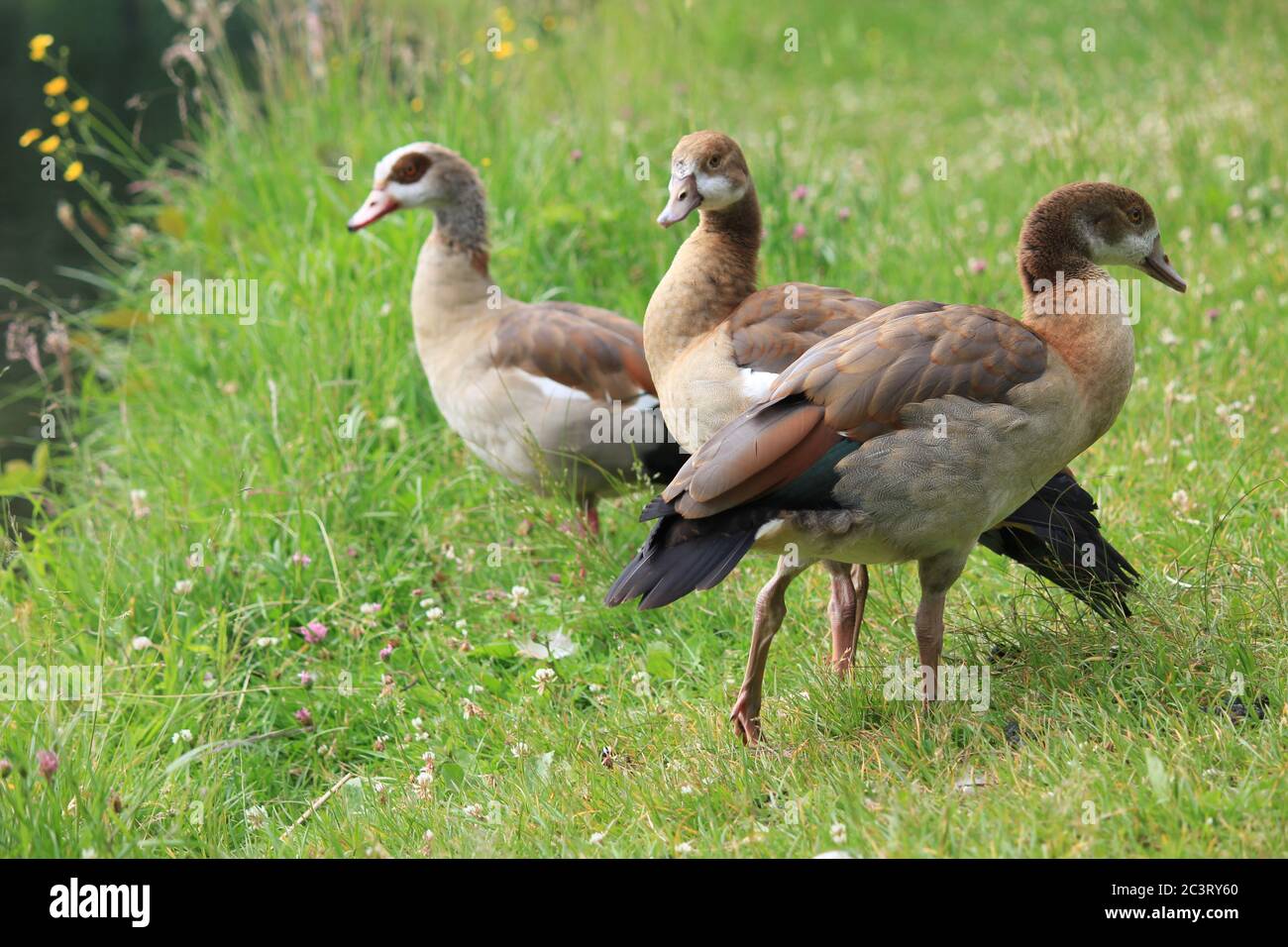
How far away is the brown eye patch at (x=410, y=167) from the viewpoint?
247 inches

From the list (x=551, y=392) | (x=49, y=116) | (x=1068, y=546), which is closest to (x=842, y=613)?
(x=1068, y=546)

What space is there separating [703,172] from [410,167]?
6.15ft

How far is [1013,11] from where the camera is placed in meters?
13.7

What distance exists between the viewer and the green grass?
3.62m

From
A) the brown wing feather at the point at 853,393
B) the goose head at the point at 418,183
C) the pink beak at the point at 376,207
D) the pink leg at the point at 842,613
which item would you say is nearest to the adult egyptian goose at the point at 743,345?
the pink leg at the point at 842,613

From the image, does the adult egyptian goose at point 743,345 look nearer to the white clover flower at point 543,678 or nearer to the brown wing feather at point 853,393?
the brown wing feather at point 853,393

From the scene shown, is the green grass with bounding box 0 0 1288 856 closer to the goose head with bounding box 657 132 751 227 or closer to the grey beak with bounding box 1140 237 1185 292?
the grey beak with bounding box 1140 237 1185 292

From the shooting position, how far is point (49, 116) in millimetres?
12398

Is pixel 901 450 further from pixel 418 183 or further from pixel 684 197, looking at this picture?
pixel 418 183

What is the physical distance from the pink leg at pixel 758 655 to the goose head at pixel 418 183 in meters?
2.97

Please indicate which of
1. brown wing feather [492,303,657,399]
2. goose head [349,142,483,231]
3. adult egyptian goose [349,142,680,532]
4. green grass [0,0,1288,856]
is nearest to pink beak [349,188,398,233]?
goose head [349,142,483,231]

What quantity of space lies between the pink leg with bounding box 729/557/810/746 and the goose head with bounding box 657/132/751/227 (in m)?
1.41

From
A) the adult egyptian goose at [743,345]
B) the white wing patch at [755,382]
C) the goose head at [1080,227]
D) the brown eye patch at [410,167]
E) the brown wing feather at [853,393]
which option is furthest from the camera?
the brown eye patch at [410,167]

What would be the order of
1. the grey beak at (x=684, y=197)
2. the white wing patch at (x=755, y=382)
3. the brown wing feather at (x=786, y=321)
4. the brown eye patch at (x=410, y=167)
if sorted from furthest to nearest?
the brown eye patch at (x=410, y=167) < the grey beak at (x=684, y=197) < the brown wing feather at (x=786, y=321) < the white wing patch at (x=755, y=382)
